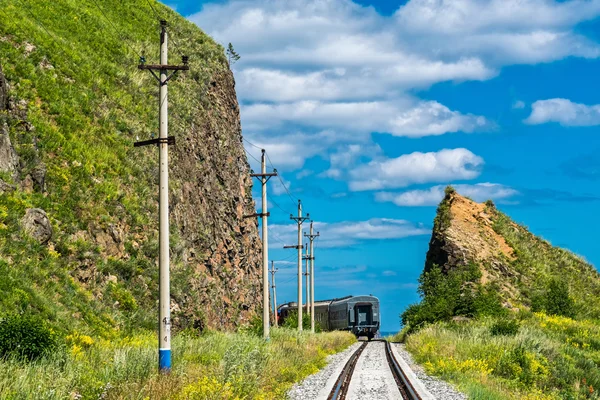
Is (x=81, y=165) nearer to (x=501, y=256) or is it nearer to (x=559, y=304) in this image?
(x=559, y=304)

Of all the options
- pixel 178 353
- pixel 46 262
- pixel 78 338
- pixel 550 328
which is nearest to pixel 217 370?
pixel 178 353

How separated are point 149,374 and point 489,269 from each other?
5922 cm

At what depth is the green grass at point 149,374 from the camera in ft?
39.7

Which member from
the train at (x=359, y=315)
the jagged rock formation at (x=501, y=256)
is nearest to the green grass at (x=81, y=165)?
the train at (x=359, y=315)

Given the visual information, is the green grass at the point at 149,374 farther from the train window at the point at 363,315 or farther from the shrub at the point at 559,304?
the train window at the point at 363,315

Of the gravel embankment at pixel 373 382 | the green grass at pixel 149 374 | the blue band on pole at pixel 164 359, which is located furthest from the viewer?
the gravel embankment at pixel 373 382

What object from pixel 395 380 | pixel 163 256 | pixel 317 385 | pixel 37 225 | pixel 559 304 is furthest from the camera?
pixel 559 304

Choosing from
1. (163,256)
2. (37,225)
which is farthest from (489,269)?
(163,256)

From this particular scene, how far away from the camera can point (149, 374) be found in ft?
48.3

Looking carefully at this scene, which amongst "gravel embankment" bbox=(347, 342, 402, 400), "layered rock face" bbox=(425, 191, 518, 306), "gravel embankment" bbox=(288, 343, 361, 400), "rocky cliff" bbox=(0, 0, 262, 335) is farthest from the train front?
"gravel embankment" bbox=(288, 343, 361, 400)

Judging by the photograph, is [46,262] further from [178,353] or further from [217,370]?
[217,370]

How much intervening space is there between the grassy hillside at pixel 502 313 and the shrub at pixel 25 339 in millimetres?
10464

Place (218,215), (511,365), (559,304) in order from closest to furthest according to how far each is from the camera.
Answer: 1. (511,365)
2. (218,215)
3. (559,304)

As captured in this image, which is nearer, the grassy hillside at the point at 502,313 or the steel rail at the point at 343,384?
the steel rail at the point at 343,384
